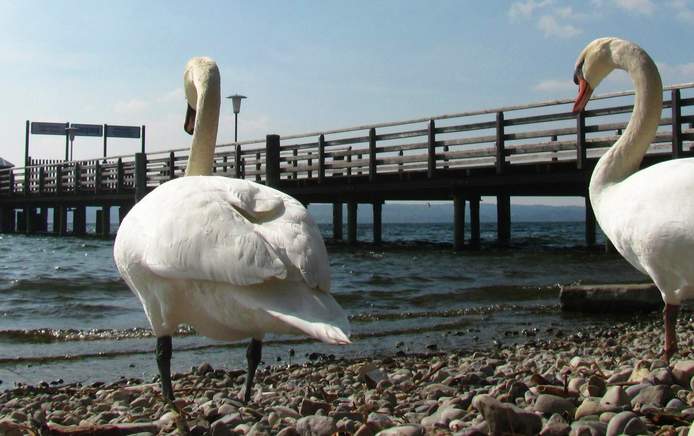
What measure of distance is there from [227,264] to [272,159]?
16.8 meters

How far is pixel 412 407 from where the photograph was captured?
378cm

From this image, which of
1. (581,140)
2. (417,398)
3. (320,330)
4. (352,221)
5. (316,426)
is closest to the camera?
(320,330)

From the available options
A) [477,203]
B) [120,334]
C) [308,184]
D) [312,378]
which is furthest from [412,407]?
[477,203]

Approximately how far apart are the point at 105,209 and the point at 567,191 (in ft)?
59.8

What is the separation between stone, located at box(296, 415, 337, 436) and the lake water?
3555mm

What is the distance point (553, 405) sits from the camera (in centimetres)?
316

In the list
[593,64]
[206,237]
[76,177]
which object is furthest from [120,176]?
[206,237]

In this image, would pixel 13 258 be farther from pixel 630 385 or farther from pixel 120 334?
pixel 630 385

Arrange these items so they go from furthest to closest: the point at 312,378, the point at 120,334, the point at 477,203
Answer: the point at 477,203 < the point at 120,334 < the point at 312,378

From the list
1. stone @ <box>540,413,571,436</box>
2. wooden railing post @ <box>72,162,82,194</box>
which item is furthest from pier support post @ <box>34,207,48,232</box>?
stone @ <box>540,413,571,436</box>

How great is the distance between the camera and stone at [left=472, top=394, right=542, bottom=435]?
2.78 m

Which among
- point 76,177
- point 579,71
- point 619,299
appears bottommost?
point 619,299

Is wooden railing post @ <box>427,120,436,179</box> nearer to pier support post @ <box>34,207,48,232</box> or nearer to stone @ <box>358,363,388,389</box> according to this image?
stone @ <box>358,363,388,389</box>

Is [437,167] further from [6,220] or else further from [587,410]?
[6,220]
